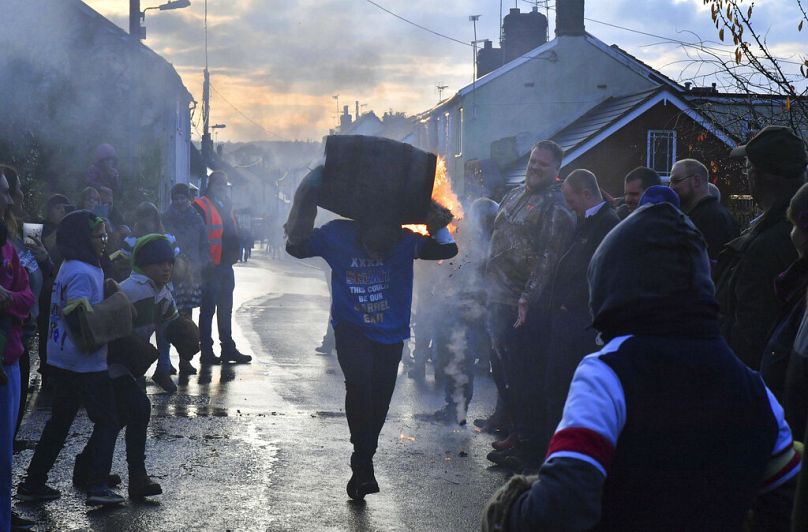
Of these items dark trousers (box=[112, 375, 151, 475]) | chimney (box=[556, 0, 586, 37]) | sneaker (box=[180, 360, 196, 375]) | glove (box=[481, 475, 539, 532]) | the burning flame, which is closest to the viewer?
glove (box=[481, 475, 539, 532])

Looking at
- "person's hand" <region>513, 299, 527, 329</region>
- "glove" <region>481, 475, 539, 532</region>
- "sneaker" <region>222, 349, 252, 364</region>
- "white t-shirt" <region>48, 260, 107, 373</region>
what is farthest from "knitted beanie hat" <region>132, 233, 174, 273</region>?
"sneaker" <region>222, 349, 252, 364</region>

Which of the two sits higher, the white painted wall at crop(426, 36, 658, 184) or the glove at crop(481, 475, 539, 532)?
the white painted wall at crop(426, 36, 658, 184)

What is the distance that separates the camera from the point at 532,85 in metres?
37.0

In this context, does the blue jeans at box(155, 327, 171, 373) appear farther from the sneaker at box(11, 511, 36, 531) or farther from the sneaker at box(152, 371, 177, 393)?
the sneaker at box(11, 511, 36, 531)

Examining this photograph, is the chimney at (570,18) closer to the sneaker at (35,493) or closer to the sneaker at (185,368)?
the sneaker at (185,368)

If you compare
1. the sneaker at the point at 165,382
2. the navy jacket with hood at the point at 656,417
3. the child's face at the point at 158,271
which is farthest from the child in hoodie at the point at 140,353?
the navy jacket with hood at the point at 656,417

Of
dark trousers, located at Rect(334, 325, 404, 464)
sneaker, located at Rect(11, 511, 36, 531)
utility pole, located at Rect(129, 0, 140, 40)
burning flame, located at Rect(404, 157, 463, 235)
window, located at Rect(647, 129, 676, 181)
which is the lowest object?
sneaker, located at Rect(11, 511, 36, 531)

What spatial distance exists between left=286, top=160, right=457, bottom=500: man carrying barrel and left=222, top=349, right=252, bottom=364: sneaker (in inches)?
230

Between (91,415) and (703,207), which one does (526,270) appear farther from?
(91,415)

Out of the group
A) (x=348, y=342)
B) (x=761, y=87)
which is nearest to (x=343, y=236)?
(x=348, y=342)

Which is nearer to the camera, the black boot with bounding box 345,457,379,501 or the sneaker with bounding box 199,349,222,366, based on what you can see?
the black boot with bounding box 345,457,379,501

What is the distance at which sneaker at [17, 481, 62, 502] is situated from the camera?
6.00m

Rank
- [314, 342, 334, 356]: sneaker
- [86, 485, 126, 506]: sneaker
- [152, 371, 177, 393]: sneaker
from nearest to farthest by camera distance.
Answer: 1. [86, 485, 126, 506]: sneaker
2. [152, 371, 177, 393]: sneaker
3. [314, 342, 334, 356]: sneaker

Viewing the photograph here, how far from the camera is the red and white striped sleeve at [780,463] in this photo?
2482 millimetres
